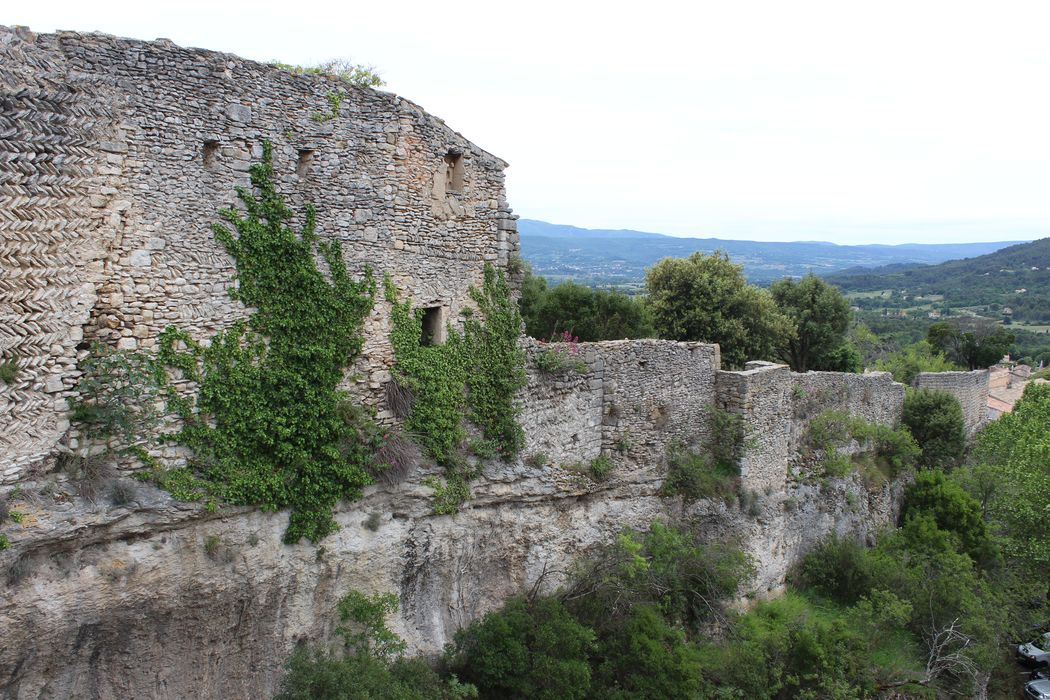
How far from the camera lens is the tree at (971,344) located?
44500 mm

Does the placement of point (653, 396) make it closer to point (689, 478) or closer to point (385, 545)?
point (689, 478)

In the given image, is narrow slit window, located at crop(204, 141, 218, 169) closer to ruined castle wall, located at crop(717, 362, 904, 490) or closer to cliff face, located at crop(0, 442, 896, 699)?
cliff face, located at crop(0, 442, 896, 699)

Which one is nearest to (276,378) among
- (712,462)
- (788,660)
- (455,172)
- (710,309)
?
(455,172)

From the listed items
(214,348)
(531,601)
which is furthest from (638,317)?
(214,348)

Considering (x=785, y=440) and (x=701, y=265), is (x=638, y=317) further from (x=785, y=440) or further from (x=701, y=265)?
(x=785, y=440)

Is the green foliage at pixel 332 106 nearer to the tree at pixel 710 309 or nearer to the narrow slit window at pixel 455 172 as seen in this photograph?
the narrow slit window at pixel 455 172

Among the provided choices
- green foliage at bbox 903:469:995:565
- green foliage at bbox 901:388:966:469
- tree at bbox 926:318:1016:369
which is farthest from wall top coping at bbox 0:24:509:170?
tree at bbox 926:318:1016:369

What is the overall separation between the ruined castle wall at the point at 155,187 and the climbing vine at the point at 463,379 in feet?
1.21

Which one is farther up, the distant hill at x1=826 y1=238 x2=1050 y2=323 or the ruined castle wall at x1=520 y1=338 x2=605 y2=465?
the ruined castle wall at x1=520 y1=338 x2=605 y2=465

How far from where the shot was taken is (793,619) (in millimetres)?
14711

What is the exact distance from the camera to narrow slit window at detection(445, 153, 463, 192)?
11211 millimetres

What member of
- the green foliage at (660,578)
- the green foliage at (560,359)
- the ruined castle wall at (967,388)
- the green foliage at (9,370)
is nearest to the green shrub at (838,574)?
the green foliage at (660,578)

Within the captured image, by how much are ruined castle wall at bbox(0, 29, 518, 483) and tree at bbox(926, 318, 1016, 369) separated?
1694 inches

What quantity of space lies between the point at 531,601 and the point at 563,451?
2.51 metres
